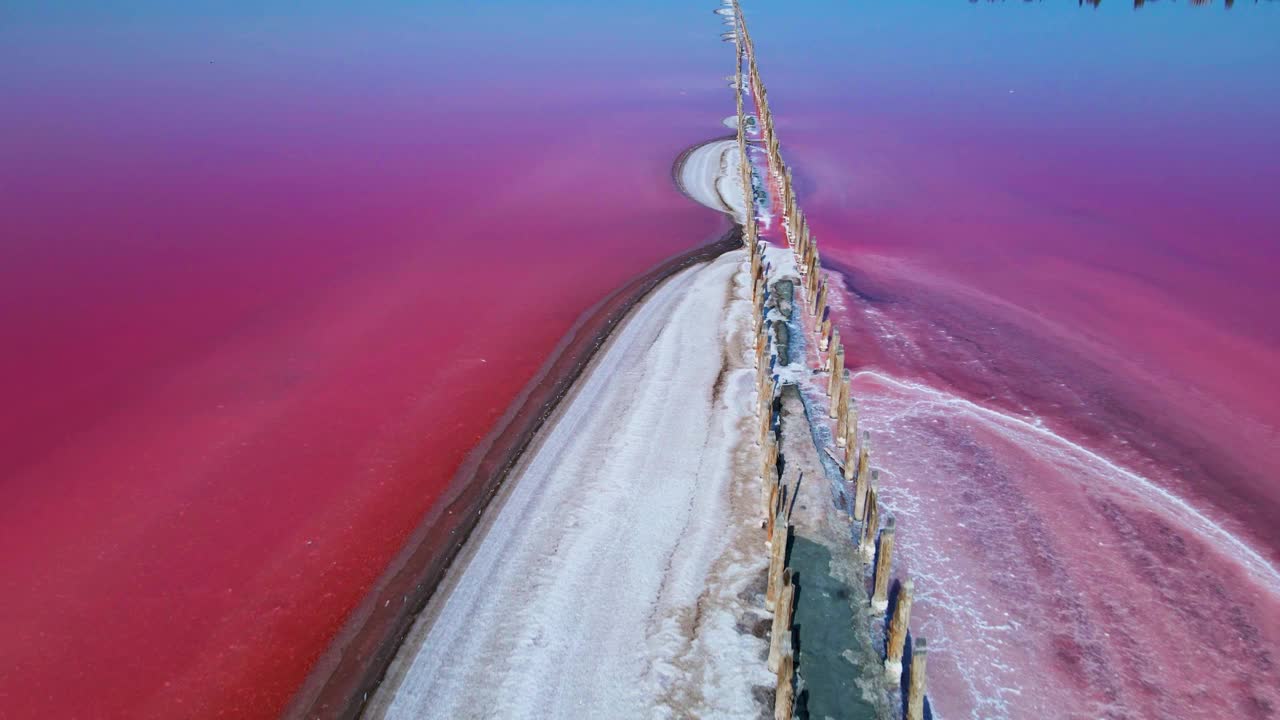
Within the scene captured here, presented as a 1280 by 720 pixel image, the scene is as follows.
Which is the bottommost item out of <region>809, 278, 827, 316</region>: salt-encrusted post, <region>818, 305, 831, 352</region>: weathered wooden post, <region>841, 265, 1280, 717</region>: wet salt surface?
<region>841, 265, 1280, 717</region>: wet salt surface

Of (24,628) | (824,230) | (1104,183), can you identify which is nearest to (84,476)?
(24,628)

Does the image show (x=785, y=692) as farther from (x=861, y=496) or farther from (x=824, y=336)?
(x=824, y=336)

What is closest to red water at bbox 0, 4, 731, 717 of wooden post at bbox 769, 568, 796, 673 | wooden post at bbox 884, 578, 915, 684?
wooden post at bbox 769, 568, 796, 673

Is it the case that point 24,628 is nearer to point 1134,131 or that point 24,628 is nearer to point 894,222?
point 894,222

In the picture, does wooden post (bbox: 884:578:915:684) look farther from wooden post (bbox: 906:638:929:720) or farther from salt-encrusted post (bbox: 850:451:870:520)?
salt-encrusted post (bbox: 850:451:870:520)

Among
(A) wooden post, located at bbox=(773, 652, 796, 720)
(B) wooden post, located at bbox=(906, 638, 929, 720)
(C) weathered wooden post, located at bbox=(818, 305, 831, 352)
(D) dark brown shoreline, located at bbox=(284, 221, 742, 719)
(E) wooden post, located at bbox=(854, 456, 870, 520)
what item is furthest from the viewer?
(C) weathered wooden post, located at bbox=(818, 305, 831, 352)

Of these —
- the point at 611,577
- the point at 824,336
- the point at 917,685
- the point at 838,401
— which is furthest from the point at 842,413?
the point at 917,685
